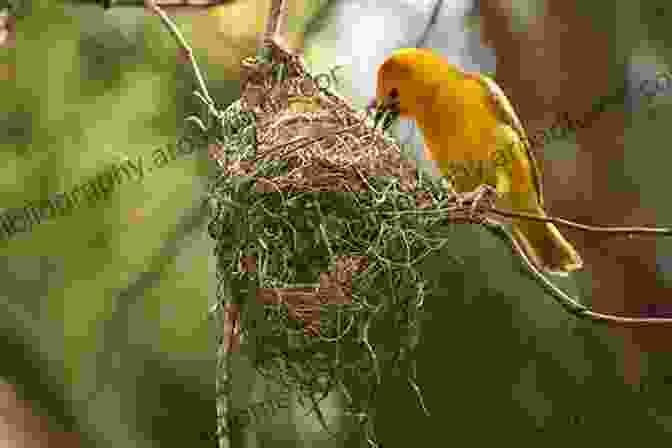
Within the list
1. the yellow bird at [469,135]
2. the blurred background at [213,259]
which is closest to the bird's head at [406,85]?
the yellow bird at [469,135]

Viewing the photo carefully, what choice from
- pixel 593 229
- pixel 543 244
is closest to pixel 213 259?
pixel 543 244

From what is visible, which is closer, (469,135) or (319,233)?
(319,233)

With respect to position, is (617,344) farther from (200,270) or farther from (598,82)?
(200,270)

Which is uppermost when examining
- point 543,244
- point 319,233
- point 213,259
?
point 319,233

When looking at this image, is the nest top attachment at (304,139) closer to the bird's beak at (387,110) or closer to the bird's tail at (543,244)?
the bird's beak at (387,110)

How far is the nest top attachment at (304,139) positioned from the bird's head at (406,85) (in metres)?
0.14

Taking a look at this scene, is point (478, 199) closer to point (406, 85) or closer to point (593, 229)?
point (593, 229)

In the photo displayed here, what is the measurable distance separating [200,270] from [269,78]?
467 mm

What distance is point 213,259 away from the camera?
137 centimetres

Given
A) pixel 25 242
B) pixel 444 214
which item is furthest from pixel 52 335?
pixel 444 214

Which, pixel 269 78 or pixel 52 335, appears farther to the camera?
pixel 52 335

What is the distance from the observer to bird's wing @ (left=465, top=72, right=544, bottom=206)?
119 centimetres

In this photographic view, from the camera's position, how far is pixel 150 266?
1.37m

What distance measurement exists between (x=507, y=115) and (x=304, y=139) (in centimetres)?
43
